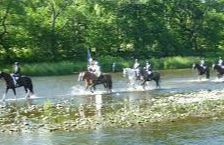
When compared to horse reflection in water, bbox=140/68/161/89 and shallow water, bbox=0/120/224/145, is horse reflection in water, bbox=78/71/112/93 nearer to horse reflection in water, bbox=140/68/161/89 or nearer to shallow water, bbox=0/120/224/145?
horse reflection in water, bbox=140/68/161/89

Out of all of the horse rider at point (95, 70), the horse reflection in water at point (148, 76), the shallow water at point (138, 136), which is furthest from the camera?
the horse reflection in water at point (148, 76)

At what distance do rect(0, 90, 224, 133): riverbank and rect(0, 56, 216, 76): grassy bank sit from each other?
37.9 meters

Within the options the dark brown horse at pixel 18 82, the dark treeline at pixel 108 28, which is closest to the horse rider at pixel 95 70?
the dark brown horse at pixel 18 82

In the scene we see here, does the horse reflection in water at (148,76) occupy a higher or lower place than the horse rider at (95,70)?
lower

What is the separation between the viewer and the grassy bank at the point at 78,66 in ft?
231

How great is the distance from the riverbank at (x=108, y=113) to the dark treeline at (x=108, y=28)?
5010cm

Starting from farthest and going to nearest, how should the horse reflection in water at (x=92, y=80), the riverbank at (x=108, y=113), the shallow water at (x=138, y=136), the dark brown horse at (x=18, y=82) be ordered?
the horse reflection in water at (x=92, y=80), the dark brown horse at (x=18, y=82), the riverbank at (x=108, y=113), the shallow water at (x=138, y=136)

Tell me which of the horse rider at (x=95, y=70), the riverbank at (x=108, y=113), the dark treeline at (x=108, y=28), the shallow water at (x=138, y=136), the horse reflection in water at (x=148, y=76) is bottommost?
the shallow water at (x=138, y=136)

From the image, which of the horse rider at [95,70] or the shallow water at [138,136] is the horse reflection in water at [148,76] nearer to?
the horse rider at [95,70]

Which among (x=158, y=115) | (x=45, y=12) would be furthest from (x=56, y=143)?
(x=45, y=12)

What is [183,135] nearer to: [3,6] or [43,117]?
[43,117]

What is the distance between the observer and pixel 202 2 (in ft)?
329

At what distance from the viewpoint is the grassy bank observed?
2768 inches

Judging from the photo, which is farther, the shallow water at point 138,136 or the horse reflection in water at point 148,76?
the horse reflection in water at point 148,76
